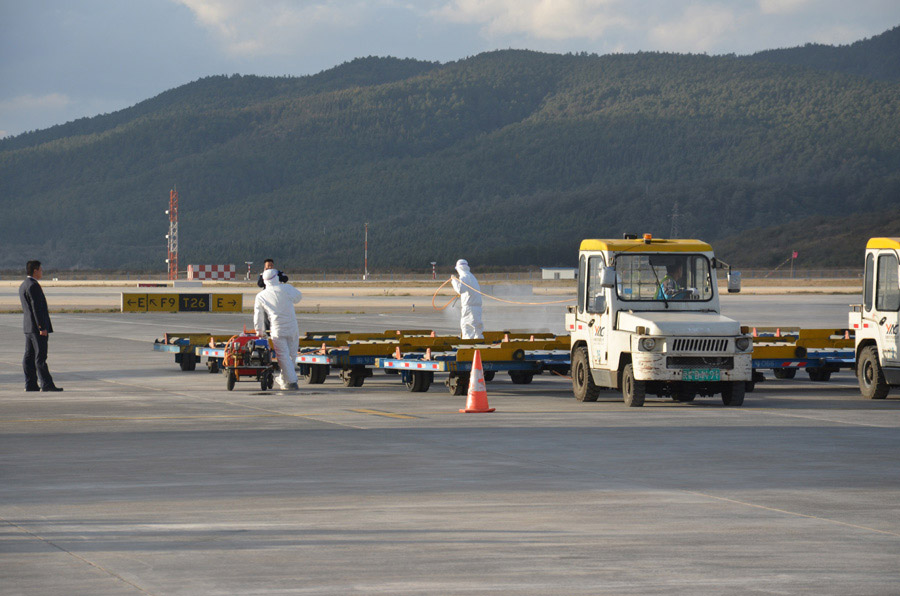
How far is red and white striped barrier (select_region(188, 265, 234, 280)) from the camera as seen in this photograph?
3256 inches

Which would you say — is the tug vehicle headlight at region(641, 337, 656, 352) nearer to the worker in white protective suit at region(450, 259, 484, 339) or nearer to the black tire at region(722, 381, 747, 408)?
the black tire at region(722, 381, 747, 408)

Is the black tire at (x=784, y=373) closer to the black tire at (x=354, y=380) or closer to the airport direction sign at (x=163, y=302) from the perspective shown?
the black tire at (x=354, y=380)

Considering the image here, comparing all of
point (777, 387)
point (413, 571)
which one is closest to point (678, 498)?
point (413, 571)

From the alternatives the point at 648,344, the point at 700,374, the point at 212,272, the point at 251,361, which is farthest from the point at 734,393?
the point at 212,272

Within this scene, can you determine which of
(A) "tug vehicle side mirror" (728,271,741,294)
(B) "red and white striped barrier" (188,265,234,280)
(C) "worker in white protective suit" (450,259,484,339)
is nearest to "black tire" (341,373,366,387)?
(C) "worker in white protective suit" (450,259,484,339)

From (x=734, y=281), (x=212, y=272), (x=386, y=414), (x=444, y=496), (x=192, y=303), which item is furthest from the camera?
(x=212, y=272)

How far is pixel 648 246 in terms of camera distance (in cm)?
1952

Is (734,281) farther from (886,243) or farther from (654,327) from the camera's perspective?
(886,243)

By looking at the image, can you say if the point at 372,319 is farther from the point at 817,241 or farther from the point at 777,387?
the point at 817,241

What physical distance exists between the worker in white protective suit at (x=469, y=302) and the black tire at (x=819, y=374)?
6015 millimetres

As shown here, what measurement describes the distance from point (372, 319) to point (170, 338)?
67.3ft

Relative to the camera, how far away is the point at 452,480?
1201 centimetres

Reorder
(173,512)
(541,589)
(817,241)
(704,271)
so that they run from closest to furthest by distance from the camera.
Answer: (541,589)
(173,512)
(704,271)
(817,241)

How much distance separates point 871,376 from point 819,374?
3.76 meters
